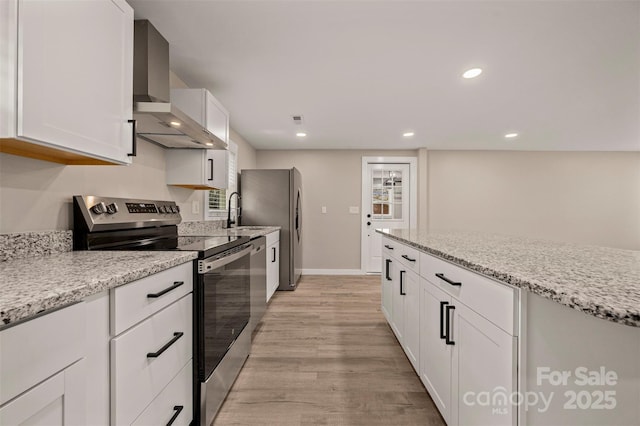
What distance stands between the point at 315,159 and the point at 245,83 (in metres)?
2.60

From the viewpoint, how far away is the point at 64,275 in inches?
32.3

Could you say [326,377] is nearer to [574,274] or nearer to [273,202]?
[574,274]

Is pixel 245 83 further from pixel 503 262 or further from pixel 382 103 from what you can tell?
pixel 503 262

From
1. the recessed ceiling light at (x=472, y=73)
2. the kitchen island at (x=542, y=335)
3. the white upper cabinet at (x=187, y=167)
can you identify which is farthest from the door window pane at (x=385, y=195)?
the kitchen island at (x=542, y=335)

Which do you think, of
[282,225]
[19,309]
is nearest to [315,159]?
[282,225]

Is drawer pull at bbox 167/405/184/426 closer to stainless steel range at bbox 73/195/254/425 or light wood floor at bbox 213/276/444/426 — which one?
stainless steel range at bbox 73/195/254/425

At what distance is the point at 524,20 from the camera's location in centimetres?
171

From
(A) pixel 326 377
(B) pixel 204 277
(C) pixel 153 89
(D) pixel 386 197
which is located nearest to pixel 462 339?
(A) pixel 326 377

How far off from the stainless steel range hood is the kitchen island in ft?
5.24

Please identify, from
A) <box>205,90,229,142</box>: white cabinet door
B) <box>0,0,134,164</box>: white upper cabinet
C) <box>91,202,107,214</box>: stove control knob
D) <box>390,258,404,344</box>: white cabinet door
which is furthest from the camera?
<box>205,90,229,142</box>: white cabinet door

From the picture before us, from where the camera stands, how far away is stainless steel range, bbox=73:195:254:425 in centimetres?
133

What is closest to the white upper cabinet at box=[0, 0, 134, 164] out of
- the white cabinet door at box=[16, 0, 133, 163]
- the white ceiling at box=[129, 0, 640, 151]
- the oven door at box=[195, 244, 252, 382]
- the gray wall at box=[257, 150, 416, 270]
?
the white cabinet door at box=[16, 0, 133, 163]

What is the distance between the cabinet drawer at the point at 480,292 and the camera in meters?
0.86

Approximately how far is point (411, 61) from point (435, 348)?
2005mm
